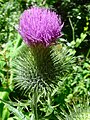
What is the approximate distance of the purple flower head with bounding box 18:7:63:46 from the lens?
237 cm

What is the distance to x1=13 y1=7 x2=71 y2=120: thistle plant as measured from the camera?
7.85 feet

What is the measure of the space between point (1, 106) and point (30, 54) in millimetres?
506

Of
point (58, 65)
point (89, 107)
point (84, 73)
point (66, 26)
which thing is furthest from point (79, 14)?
point (89, 107)

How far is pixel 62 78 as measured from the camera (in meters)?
2.73

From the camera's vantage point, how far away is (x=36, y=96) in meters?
2.47

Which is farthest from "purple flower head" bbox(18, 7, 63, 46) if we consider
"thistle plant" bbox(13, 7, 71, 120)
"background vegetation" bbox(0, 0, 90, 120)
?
"background vegetation" bbox(0, 0, 90, 120)

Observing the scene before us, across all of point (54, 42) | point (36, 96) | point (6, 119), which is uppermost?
point (54, 42)

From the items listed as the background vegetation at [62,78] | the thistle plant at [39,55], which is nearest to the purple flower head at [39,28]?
the thistle plant at [39,55]

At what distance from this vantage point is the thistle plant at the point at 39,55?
2393 mm

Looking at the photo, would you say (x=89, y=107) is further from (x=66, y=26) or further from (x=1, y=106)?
(x=66, y=26)

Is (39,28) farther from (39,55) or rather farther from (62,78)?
(62,78)

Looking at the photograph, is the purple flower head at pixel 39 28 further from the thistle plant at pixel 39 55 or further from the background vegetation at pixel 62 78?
the background vegetation at pixel 62 78

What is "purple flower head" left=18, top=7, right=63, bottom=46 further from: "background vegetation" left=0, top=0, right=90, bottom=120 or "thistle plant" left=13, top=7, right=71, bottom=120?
"background vegetation" left=0, top=0, right=90, bottom=120

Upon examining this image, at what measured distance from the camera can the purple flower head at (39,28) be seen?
237cm
